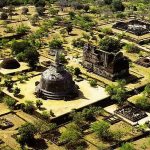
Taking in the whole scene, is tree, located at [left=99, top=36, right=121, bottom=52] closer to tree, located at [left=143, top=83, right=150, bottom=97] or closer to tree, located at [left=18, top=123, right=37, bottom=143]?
tree, located at [left=143, top=83, right=150, bottom=97]

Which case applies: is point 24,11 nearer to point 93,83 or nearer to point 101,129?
point 93,83

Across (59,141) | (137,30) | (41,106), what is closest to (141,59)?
(137,30)

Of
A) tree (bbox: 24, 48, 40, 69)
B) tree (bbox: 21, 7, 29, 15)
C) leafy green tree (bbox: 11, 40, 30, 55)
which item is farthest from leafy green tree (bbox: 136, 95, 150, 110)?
tree (bbox: 21, 7, 29, 15)

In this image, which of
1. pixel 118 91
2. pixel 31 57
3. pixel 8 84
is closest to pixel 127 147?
pixel 118 91

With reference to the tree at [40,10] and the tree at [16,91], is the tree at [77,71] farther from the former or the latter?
the tree at [40,10]

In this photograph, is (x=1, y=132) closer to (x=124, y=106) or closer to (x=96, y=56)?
(x=124, y=106)

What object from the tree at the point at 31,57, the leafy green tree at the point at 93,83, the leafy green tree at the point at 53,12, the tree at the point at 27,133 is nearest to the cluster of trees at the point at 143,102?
the leafy green tree at the point at 93,83
